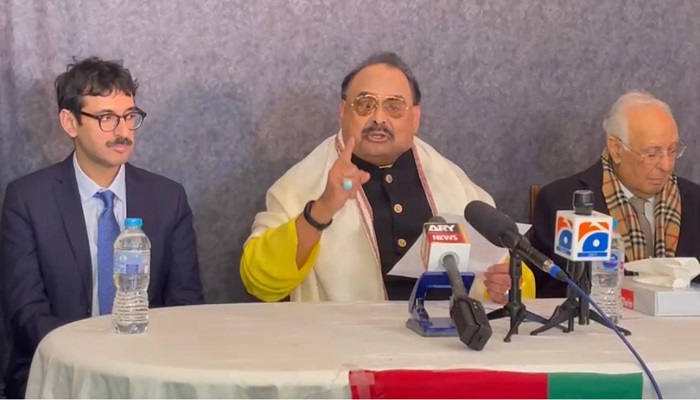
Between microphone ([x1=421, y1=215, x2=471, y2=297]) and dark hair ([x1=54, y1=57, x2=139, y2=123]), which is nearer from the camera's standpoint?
microphone ([x1=421, y1=215, x2=471, y2=297])

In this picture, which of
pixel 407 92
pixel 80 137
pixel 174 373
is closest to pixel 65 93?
pixel 80 137

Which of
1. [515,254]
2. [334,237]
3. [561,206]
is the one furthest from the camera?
[561,206]

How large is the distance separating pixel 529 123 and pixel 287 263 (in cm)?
131

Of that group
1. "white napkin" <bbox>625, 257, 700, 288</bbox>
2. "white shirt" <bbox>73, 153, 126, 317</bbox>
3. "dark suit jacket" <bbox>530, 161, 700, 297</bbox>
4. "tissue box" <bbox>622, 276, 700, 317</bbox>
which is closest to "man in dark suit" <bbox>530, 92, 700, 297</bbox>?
"dark suit jacket" <bbox>530, 161, 700, 297</bbox>

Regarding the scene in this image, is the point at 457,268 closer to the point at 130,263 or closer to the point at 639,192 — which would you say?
the point at 130,263

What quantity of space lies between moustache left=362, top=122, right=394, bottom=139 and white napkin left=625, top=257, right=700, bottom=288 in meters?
0.70

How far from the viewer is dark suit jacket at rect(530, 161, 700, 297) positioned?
8.82ft

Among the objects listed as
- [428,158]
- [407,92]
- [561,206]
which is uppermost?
[407,92]

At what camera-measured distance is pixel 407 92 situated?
2432mm

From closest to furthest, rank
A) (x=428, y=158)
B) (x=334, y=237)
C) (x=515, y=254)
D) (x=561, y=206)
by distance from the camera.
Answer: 1. (x=515, y=254)
2. (x=334, y=237)
3. (x=428, y=158)
4. (x=561, y=206)

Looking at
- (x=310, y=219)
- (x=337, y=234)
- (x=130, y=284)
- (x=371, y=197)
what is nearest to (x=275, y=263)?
(x=310, y=219)

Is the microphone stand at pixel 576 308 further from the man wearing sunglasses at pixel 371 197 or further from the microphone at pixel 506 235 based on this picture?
the man wearing sunglasses at pixel 371 197

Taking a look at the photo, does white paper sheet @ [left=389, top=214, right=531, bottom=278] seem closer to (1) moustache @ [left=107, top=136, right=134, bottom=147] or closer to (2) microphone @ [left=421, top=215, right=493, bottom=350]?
(2) microphone @ [left=421, top=215, right=493, bottom=350]

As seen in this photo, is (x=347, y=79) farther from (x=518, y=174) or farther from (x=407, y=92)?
(x=518, y=174)
